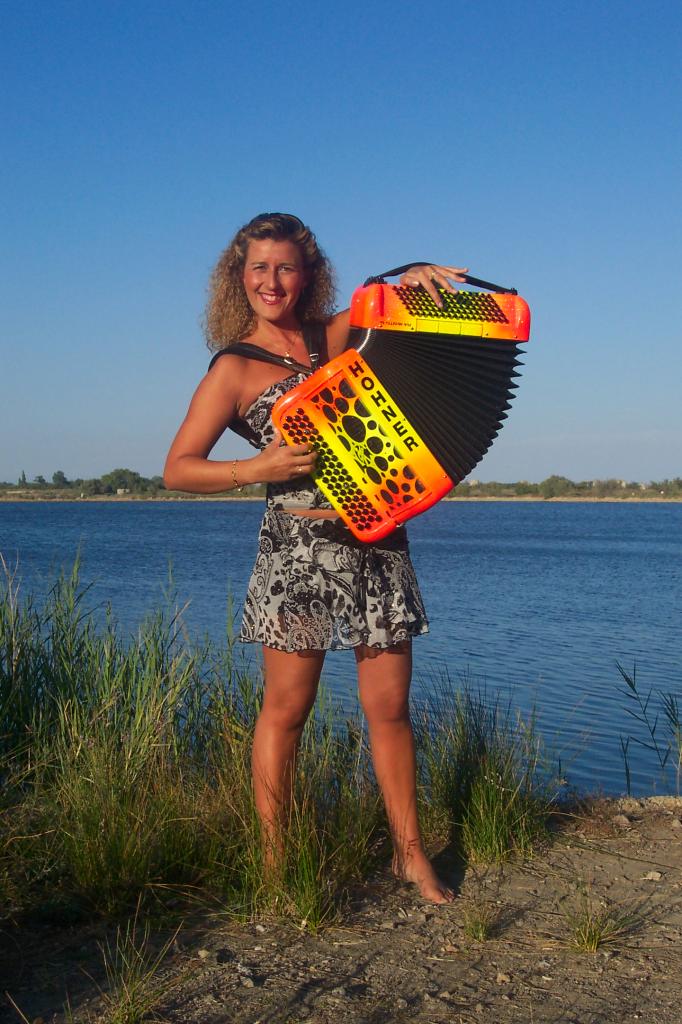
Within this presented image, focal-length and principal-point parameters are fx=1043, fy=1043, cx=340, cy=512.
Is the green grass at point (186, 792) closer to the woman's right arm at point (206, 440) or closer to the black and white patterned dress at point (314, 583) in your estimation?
the black and white patterned dress at point (314, 583)

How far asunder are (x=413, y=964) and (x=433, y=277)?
2.02 meters

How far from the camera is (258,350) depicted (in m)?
3.25

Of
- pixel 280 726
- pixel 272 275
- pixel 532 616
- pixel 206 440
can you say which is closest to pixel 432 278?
pixel 272 275

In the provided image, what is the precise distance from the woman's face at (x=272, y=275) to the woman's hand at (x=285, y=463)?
0.57 metres

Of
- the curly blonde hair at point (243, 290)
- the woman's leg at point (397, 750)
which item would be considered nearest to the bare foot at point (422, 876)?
the woman's leg at point (397, 750)

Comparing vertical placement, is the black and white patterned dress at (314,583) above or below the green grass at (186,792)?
above

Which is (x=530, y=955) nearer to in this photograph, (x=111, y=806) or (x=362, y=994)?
(x=362, y=994)

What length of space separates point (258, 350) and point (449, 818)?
193 cm

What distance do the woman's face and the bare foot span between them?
72.1 inches

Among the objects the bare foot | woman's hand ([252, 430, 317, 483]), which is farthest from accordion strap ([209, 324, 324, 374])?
the bare foot

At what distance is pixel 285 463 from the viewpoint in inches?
118

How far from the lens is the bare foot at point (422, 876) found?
10.9 ft

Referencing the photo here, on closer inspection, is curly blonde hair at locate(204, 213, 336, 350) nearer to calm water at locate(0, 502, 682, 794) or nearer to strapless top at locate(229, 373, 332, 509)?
strapless top at locate(229, 373, 332, 509)

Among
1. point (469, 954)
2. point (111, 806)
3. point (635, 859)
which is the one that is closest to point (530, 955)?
point (469, 954)
